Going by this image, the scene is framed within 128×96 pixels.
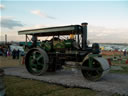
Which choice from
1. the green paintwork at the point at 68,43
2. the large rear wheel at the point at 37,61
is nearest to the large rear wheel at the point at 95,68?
the green paintwork at the point at 68,43

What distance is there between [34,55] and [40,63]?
0.54 metres

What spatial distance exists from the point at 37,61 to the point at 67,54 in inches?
59.7

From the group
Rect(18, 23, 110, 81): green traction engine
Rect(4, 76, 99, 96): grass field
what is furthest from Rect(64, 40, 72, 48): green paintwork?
Rect(4, 76, 99, 96): grass field

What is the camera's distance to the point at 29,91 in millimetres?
4848

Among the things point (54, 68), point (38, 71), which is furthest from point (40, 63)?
point (54, 68)

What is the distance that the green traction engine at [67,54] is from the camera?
615cm

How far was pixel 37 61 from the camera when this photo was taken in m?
7.45

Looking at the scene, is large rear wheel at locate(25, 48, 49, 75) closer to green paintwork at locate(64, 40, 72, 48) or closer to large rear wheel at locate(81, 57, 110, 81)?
green paintwork at locate(64, 40, 72, 48)

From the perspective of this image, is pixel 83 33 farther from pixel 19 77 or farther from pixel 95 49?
pixel 19 77

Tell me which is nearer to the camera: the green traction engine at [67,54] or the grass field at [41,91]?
the grass field at [41,91]

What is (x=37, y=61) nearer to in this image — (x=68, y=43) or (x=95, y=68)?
(x=68, y=43)

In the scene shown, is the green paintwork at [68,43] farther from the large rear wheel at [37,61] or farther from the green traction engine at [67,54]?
the large rear wheel at [37,61]

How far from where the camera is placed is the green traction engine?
6.15 meters

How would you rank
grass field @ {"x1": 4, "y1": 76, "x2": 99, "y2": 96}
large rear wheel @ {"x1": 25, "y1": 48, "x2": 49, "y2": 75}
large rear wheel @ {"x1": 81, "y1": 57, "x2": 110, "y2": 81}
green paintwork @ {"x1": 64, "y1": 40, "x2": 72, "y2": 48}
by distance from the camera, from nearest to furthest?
grass field @ {"x1": 4, "y1": 76, "x2": 99, "y2": 96}
large rear wheel @ {"x1": 81, "y1": 57, "x2": 110, "y2": 81}
green paintwork @ {"x1": 64, "y1": 40, "x2": 72, "y2": 48}
large rear wheel @ {"x1": 25, "y1": 48, "x2": 49, "y2": 75}
